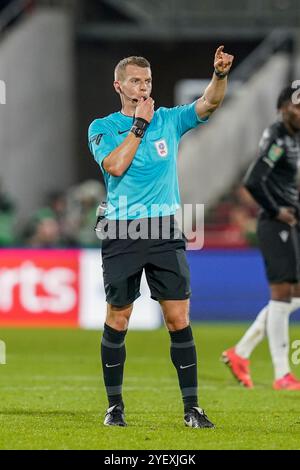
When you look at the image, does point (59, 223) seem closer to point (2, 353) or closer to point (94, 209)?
point (94, 209)

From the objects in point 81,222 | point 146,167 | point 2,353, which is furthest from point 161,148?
point 81,222

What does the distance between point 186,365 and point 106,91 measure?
59.8 ft

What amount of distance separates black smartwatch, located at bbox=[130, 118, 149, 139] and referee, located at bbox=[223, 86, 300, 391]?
9.29ft

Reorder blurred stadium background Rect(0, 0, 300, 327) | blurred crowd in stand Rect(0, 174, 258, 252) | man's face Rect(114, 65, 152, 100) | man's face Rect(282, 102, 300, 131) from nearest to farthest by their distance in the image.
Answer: man's face Rect(114, 65, 152, 100) < man's face Rect(282, 102, 300, 131) < blurred crowd in stand Rect(0, 174, 258, 252) < blurred stadium background Rect(0, 0, 300, 327)

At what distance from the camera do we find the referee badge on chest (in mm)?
7586

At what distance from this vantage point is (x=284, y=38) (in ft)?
76.9

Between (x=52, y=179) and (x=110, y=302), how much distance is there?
54.6 feet

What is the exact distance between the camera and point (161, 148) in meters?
7.59

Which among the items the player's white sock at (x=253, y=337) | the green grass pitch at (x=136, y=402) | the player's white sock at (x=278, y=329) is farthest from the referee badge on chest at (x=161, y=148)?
the player's white sock at (x=253, y=337)

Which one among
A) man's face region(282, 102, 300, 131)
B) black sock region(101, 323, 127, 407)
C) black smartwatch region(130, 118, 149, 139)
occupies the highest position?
man's face region(282, 102, 300, 131)

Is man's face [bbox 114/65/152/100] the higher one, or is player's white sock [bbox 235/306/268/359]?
man's face [bbox 114/65/152/100]

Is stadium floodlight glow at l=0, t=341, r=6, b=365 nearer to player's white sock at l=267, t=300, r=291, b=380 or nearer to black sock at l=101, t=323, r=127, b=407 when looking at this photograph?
player's white sock at l=267, t=300, r=291, b=380

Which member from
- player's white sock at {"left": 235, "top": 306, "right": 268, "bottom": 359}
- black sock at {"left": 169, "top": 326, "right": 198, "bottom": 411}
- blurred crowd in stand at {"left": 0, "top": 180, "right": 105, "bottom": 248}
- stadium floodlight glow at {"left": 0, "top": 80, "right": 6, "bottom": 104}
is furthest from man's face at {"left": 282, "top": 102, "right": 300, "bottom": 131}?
stadium floodlight glow at {"left": 0, "top": 80, "right": 6, "bottom": 104}

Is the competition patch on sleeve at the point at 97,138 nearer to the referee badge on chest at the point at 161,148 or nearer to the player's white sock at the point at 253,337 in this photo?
the referee badge on chest at the point at 161,148
